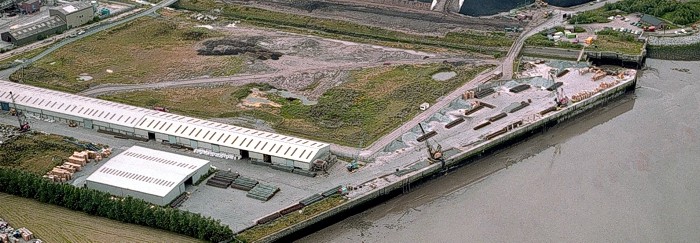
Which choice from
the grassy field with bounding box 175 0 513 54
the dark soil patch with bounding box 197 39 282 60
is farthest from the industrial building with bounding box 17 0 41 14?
the dark soil patch with bounding box 197 39 282 60

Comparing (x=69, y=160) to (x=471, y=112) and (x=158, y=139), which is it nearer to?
(x=158, y=139)

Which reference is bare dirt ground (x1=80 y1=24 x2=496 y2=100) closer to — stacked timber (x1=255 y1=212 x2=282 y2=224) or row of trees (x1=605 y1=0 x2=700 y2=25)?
stacked timber (x1=255 y1=212 x2=282 y2=224)

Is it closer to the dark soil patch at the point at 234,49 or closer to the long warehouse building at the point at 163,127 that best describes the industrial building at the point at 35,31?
the long warehouse building at the point at 163,127

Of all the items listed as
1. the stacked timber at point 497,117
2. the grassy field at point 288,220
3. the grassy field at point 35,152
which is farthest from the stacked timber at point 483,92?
the grassy field at point 35,152

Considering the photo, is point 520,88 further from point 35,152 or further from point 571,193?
point 35,152

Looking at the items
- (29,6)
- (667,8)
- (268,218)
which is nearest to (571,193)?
(268,218)
